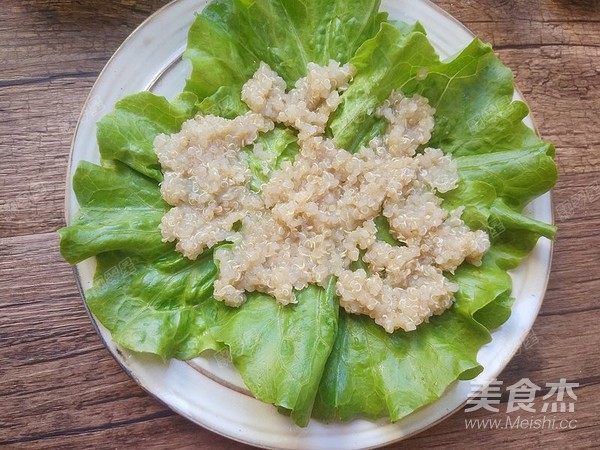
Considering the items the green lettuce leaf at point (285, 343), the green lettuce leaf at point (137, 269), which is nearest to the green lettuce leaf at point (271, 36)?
the green lettuce leaf at point (137, 269)

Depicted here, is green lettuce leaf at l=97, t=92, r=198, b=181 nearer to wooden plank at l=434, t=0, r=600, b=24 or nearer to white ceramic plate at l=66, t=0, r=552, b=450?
white ceramic plate at l=66, t=0, r=552, b=450

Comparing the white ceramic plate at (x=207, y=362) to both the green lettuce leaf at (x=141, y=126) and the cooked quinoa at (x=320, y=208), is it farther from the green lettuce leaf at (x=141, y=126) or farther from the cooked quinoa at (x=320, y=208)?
the cooked quinoa at (x=320, y=208)

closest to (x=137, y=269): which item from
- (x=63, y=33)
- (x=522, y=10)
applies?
(x=63, y=33)

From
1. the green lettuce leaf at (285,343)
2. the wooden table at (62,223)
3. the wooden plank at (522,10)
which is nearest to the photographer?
the green lettuce leaf at (285,343)

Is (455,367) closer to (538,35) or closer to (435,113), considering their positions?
(435,113)

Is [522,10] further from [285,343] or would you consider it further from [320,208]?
[285,343]

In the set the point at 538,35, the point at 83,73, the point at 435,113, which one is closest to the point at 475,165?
the point at 435,113
